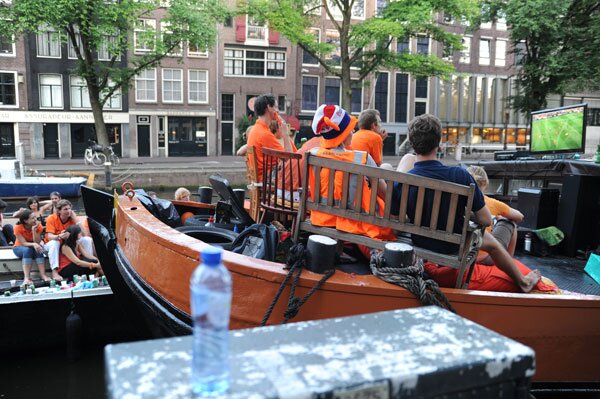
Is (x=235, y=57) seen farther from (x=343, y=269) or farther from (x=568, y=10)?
(x=343, y=269)

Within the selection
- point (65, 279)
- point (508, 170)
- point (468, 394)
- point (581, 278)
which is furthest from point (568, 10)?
point (468, 394)

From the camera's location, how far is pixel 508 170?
6203 mm

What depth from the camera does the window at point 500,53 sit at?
36.0m

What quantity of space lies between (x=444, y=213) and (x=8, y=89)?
92.7ft

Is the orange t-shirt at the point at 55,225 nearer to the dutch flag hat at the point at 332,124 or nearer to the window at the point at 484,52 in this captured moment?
the dutch flag hat at the point at 332,124

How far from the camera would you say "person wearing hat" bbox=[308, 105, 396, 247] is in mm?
3221

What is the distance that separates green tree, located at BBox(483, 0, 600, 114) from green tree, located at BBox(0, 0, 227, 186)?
36.6 feet

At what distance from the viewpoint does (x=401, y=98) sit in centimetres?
3456

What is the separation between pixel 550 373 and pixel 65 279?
239 inches

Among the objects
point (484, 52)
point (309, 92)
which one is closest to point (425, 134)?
point (309, 92)

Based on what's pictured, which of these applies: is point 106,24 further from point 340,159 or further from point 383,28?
point 340,159

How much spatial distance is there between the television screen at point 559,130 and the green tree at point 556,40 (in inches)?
477

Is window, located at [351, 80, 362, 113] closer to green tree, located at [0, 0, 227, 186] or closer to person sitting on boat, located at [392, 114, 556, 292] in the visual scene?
green tree, located at [0, 0, 227, 186]

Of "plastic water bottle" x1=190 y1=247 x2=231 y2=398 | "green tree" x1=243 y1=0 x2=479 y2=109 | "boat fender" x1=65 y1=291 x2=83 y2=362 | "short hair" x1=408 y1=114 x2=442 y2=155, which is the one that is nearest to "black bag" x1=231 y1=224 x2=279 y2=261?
"short hair" x1=408 y1=114 x2=442 y2=155
